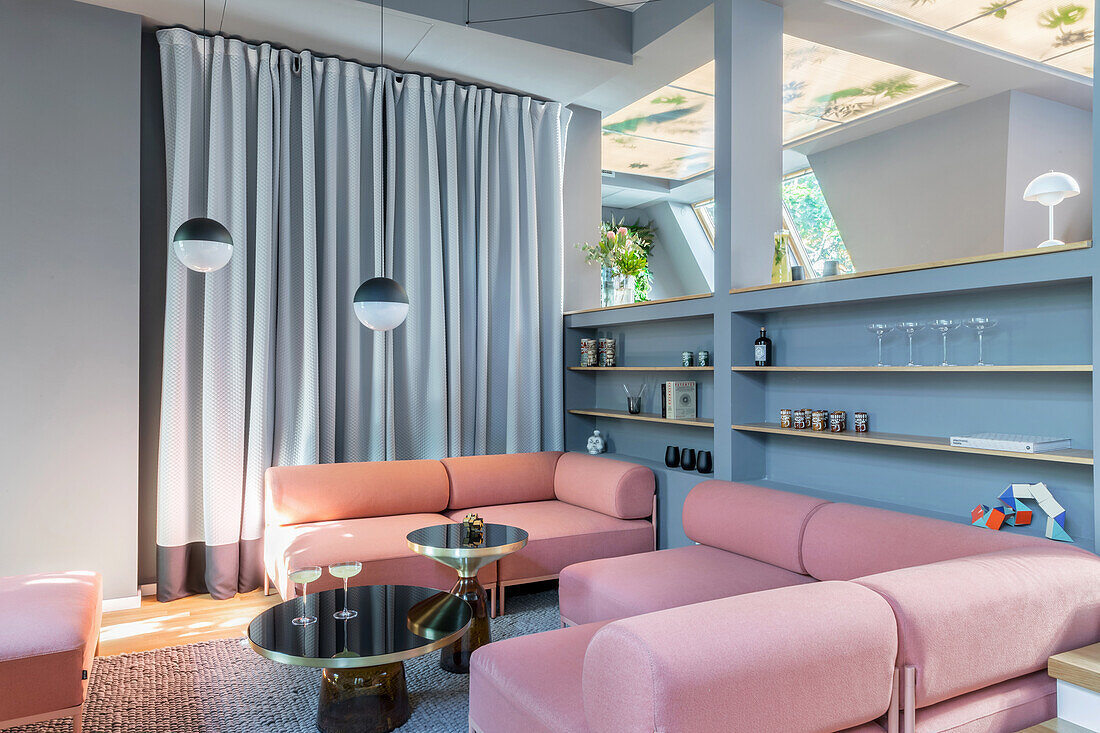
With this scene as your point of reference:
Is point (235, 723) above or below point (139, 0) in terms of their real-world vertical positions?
below

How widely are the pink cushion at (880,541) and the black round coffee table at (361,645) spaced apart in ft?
4.40

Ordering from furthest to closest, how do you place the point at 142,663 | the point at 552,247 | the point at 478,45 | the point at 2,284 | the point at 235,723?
the point at 552,247, the point at 478,45, the point at 2,284, the point at 142,663, the point at 235,723

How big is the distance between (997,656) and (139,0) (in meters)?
4.28

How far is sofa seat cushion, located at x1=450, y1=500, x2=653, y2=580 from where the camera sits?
11.6 feet

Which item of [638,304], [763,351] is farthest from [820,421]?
[638,304]

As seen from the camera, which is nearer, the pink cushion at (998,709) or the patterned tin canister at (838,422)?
the pink cushion at (998,709)

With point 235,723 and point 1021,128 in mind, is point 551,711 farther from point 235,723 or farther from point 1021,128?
point 1021,128

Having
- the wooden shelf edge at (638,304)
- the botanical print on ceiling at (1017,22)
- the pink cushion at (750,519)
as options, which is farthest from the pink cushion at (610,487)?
the botanical print on ceiling at (1017,22)

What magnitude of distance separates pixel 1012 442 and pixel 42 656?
3209mm

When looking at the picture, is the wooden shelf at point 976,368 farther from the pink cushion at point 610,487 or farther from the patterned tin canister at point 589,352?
the patterned tin canister at point 589,352

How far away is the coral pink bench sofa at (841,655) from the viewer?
4.55 feet

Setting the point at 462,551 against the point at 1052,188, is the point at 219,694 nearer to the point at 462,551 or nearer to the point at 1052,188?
→ the point at 462,551

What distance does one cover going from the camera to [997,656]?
5.59 ft

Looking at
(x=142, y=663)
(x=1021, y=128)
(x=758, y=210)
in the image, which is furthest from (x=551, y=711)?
(x=1021, y=128)
